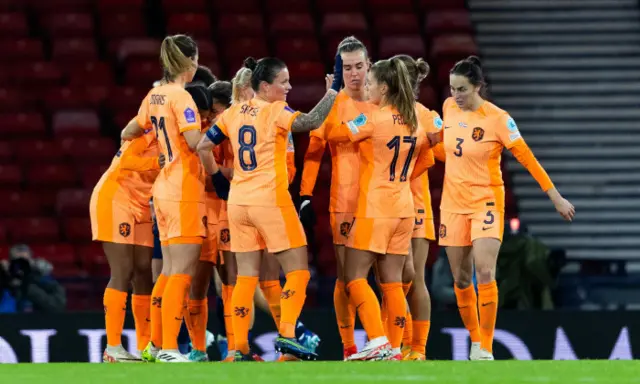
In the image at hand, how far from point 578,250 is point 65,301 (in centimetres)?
572

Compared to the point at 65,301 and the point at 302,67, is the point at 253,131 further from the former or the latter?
the point at 302,67

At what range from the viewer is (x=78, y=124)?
1394 cm

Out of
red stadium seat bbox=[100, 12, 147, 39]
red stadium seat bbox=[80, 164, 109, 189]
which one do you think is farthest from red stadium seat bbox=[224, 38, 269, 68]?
red stadium seat bbox=[80, 164, 109, 189]

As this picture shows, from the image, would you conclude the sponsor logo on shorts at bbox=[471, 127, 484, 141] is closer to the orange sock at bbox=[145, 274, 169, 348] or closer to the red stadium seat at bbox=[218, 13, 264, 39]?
the orange sock at bbox=[145, 274, 169, 348]

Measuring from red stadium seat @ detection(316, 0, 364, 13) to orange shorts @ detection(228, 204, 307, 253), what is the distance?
8.20 meters

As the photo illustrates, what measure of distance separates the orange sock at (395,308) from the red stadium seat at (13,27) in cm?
855

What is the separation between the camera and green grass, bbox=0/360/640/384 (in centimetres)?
602

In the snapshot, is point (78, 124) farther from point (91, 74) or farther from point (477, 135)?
point (477, 135)

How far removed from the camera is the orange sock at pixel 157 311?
8172mm

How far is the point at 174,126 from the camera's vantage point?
309 inches

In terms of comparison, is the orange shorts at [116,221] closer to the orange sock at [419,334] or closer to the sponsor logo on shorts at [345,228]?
the sponsor logo on shorts at [345,228]

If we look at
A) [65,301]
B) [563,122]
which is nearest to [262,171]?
[65,301]

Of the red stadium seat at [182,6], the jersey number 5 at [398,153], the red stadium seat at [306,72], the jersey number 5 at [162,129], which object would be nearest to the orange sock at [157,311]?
the jersey number 5 at [162,129]

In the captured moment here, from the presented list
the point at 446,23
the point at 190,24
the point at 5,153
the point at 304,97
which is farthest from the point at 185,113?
the point at 446,23
